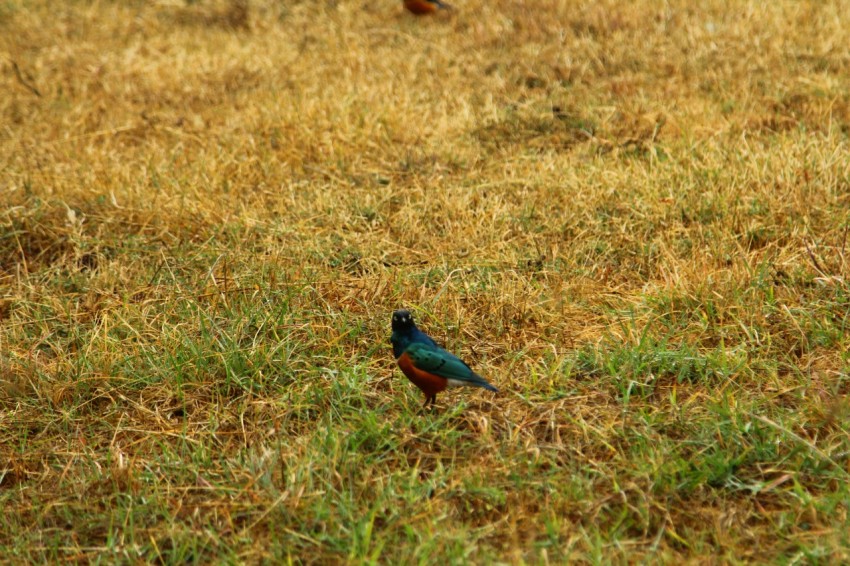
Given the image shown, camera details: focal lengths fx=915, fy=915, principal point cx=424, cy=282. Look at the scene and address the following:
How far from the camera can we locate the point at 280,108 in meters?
6.52

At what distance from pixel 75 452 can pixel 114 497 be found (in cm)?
36

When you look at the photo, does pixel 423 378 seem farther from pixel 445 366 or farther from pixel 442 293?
pixel 442 293

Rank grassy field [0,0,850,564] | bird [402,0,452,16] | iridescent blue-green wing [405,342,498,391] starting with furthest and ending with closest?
1. bird [402,0,452,16]
2. iridescent blue-green wing [405,342,498,391]
3. grassy field [0,0,850,564]

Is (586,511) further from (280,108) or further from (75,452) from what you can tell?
(280,108)

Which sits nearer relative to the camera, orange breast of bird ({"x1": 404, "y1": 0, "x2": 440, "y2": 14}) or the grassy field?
the grassy field

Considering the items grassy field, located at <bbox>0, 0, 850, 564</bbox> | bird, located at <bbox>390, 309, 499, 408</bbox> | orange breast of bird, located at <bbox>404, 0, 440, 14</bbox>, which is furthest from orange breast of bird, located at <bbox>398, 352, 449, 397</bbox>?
orange breast of bird, located at <bbox>404, 0, 440, 14</bbox>

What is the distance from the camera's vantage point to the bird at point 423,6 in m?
8.30

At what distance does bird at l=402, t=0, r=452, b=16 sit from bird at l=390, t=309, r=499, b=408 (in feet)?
18.2

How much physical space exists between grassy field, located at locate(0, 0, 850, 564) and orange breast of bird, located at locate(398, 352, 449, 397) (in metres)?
0.15

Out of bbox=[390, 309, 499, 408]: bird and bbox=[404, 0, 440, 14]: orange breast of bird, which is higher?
bbox=[404, 0, 440, 14]: orange breast of bird

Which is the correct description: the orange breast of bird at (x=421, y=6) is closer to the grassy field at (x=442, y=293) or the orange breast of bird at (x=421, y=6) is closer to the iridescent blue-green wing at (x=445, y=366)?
the grassy field at (x=442, y=293)

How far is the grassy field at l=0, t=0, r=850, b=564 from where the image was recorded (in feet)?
9.70

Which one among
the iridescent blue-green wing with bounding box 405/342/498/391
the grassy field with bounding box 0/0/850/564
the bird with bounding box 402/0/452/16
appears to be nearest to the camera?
the grassy field with bounding box 0/0/850/564

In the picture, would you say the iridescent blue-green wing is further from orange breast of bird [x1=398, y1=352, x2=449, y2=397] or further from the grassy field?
the grassy field
